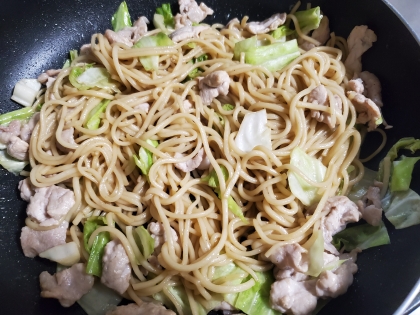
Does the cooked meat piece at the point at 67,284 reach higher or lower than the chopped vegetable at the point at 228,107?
lower

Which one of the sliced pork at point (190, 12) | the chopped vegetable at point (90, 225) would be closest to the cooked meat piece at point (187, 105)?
the sliced pork at point (190, 12)

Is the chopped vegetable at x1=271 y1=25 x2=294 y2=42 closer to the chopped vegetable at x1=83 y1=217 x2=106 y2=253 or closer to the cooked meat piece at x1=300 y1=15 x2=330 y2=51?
the cooked meat piece at x1=300 y1=15 x2=330 y2=51

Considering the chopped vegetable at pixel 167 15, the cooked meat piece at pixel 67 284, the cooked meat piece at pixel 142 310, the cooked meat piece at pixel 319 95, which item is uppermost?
the cooked meat piece at pixel 319 95

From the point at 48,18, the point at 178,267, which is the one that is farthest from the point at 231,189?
the point at 48,18

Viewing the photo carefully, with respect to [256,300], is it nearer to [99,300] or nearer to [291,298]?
[291,298]

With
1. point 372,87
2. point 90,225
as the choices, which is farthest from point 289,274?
point 372,87

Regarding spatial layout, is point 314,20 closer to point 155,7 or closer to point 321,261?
point 155,7

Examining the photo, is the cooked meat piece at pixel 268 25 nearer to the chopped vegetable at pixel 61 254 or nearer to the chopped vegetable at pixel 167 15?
the chopped vegetable at pixel 167 15

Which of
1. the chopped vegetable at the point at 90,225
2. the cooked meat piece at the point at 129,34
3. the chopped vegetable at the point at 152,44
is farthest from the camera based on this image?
the cooked meat piece at the point at 129,34
